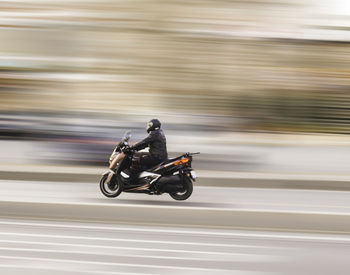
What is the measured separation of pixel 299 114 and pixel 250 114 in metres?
2.09

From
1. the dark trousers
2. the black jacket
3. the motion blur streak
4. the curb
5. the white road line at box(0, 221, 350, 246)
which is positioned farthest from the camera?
the motion blur streak

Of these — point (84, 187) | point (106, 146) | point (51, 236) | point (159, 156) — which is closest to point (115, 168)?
point (159, 156)

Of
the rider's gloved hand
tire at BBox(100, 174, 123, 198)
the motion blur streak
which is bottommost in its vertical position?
tire at BBox(100, 174, 123, 198)

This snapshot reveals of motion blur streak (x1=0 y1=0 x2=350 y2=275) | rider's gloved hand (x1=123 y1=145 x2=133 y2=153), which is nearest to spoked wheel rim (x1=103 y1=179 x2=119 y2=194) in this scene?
rider's gloved hand (x1=123 y1=145 x2=133 y2=153)

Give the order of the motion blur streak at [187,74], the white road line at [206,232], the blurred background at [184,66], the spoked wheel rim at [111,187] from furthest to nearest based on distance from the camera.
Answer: the blurred background at [184,66] → the motion blur streak at [187,74] → the spoked wheel rim at [111,187] → the white road line at [206,232]

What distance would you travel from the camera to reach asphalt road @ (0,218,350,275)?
4.88m

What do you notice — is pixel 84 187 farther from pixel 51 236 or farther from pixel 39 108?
pixel 39 108

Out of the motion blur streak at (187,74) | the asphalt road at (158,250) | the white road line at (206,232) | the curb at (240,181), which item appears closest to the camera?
the asphalt road at (158,250)

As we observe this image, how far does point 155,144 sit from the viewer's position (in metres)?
8.55

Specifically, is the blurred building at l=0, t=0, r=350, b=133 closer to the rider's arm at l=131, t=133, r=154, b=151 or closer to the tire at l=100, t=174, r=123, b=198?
the tire at l=100, t=174, r=123, b=198

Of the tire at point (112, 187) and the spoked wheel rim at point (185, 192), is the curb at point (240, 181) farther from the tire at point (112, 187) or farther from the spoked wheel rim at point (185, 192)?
the spoked wheel rim at point (185, 192)

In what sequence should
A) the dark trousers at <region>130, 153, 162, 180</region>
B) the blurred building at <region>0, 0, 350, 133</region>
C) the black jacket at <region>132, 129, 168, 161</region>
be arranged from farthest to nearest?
1. the blurred building at <region>0, 0, 350, 133</region>
2. the dark trousers at <region>130, 153, 162, 180</region>
3. the black jacket at <region>132, 129, 168, 161</region>

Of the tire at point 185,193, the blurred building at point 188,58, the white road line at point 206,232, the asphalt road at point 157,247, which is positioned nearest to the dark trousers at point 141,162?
the tire at point 185,193

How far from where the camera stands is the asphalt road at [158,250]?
4.88 metres
